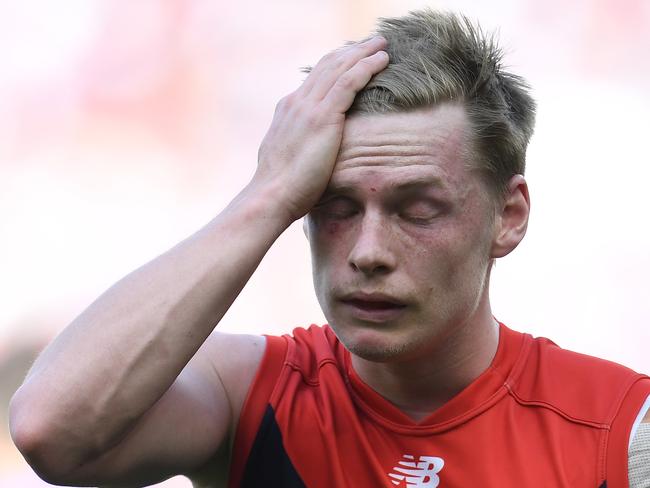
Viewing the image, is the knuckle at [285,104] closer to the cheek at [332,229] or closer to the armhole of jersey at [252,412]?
the cheek at [332,229]

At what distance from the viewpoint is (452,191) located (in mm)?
2322

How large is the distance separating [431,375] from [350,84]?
2.64 feet

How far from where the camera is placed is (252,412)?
2484mm

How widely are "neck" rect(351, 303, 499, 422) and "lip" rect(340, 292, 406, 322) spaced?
295 millimetres

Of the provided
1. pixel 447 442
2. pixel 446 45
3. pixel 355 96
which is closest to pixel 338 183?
pixel 355 96

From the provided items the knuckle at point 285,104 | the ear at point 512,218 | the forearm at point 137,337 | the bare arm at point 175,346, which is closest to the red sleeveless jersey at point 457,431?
the bare arm at point 175,346

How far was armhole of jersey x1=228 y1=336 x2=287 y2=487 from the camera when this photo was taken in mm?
2459

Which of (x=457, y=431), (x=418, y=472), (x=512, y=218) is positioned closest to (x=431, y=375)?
(x=457, y=431)

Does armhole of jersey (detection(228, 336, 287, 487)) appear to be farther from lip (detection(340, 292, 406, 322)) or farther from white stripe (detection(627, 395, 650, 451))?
white stripe (detection(627, 395, 650, 451))

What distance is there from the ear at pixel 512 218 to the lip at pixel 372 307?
1.39ft

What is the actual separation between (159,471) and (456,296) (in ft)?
2.78

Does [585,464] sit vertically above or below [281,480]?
above

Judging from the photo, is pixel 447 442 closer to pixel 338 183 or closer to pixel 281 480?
pixel 281 480

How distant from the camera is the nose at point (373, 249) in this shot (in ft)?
7.11
